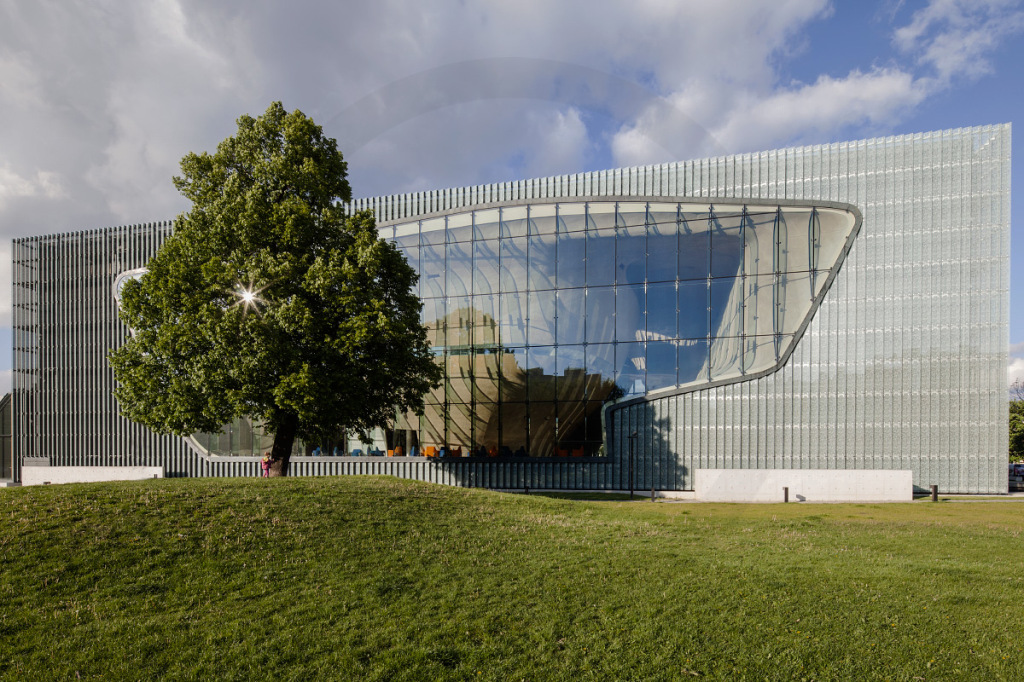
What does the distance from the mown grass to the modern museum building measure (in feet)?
45.0

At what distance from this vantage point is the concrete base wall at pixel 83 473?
137 feet

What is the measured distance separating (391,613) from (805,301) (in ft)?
91.3

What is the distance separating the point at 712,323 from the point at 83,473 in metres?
42.2

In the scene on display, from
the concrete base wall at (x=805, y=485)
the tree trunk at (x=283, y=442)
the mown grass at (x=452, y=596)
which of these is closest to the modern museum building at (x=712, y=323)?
the concrete base wall at (x=805, y=485)

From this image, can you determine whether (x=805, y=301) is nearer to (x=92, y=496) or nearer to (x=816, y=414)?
(x=816, y=414)

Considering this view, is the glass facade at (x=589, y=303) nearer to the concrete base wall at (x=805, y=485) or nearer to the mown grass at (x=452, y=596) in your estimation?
the concrete base wall at (x=805, y=485)

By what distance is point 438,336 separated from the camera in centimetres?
3700

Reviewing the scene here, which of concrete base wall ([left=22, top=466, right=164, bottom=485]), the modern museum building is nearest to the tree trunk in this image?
the modern museum building

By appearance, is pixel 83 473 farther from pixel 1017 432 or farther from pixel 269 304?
pixel 1017 432

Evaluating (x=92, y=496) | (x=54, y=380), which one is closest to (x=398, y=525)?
(x=92, y=496)

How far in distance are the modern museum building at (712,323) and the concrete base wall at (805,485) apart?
2.05ft

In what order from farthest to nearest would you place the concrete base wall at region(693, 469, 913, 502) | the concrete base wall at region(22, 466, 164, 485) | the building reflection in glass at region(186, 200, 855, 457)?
the concrete base wall at region(22, 466, 164, 485) → the building reflection in glass at region(186, 200, 855, 457) → the concrete base wall at region(693, 469, 913, 502)

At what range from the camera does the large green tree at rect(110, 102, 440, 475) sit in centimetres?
2195

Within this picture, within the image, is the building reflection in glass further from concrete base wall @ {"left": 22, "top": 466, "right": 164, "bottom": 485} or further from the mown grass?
the mown grass
